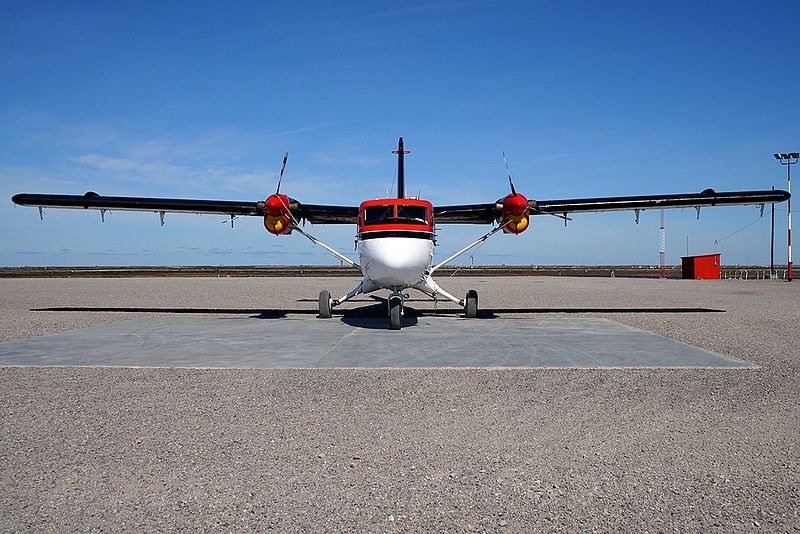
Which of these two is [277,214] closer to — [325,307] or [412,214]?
[325,307]

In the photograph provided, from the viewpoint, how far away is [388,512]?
3.74 metres

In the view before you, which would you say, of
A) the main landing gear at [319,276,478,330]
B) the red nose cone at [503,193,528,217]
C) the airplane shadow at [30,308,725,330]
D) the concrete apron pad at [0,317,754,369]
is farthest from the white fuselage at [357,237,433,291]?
the red nose cone at [503,193,528,217]

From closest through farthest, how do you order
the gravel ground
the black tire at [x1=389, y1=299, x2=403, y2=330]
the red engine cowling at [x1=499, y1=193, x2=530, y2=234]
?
the gravel ground < the black tire at [x1=389, y1=299, x2=403, y2=330] < the red engine cowling at [x1=499, y1=193, x2=530, y2=234]

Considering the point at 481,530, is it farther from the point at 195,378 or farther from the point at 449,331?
the point at 449,331

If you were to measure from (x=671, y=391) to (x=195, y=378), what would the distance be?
245 inches

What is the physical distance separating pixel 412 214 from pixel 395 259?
1.65 metres

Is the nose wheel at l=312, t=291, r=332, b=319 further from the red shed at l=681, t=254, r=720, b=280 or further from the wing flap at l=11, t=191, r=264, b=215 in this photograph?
the red shed at l=681, t=254, r=720, b=280

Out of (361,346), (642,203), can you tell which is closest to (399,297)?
(361,346)

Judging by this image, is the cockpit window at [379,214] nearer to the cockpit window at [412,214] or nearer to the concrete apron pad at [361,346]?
the cockpit window at [412,214]

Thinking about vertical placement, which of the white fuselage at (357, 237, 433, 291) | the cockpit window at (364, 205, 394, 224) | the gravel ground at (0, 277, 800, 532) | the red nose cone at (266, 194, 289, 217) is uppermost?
the red nose cone at (266, 194, 289, 217)

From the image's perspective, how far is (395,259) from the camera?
1302 cm

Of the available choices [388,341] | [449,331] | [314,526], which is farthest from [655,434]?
[449,331]

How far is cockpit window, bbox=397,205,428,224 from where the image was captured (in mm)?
13773

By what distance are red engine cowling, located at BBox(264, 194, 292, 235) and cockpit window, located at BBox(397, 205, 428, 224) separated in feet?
15.3
